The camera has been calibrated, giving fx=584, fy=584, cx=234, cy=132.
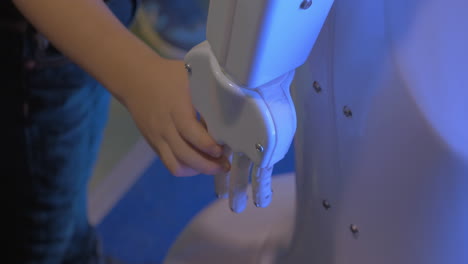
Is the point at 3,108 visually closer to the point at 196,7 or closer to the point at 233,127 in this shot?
the point at 233,127

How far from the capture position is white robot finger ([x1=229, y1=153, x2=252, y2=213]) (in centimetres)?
39

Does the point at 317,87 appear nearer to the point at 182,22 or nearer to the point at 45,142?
the point at 45,142

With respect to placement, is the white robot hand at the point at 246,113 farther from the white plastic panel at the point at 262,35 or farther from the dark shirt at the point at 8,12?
the dark shirt at the point at 8,12

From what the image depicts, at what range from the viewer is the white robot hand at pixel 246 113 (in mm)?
333

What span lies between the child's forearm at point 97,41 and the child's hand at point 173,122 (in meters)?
0.01

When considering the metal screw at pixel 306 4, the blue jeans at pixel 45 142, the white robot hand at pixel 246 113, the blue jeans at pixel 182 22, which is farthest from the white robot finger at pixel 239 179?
the blue jeans at pixel 182 22

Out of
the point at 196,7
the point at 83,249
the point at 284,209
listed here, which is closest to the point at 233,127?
the point at 284,209

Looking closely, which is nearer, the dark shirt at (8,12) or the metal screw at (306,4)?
the metal screw at (306,4)

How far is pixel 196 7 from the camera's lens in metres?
1.29

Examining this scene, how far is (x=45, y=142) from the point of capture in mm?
655

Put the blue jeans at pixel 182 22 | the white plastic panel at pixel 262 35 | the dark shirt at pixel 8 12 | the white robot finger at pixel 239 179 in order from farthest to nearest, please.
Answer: the blue jeans at pixel 182 22, the dark shirt at pixel 8 12, the white robot finger at pixel 239 179, the white plastic panel at pixel 262 35

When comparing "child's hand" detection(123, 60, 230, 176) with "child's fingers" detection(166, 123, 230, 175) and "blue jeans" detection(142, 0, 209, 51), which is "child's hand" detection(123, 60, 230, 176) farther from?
"blue jeans" detection(142, 0, 209, 51)

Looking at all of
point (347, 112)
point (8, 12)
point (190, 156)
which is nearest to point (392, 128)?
point (347, 112)

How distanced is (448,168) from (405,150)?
0.03 metres
